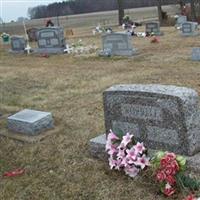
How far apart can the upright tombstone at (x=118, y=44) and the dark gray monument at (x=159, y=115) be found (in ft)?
38.8

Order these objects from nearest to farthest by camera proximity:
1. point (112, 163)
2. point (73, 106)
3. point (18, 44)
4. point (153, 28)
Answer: point (112, 163) → point (73, 106) → point (18, 44) → point (153, 28)

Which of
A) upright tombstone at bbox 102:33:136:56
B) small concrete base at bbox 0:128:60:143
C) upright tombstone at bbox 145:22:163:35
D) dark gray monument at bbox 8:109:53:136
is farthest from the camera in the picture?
upright tombstone at bbox 145:22:163:35

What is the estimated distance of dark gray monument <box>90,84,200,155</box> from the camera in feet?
18.9

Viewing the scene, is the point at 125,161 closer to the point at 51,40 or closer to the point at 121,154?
the point at 121,154

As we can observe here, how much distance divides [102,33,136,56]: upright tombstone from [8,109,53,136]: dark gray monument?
33.1 ft

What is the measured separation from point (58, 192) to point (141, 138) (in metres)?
1.32

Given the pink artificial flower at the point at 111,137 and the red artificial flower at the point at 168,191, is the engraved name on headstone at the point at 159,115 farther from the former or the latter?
the red artificial flower at the point at 168,191

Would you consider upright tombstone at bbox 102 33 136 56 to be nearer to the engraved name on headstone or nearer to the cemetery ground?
the cemetery ground

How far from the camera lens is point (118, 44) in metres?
18.3

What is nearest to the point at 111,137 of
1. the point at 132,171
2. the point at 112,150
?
the point at 112,150

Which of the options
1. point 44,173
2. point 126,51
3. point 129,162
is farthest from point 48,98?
point 126,51

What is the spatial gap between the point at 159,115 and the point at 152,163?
2.14 feet

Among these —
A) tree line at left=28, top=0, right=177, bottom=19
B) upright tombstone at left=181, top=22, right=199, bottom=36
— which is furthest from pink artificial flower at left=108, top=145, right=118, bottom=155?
tree line at left=28, top=0, right=177, bottom=19

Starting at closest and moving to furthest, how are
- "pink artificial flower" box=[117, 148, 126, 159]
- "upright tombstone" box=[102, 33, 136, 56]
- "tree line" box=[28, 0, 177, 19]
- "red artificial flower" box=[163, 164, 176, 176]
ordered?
"red artificial flower" box=[163, 164, 176, 176]
"pink artificial flower" box=[117, 148, 126, 159]
"upright tombstone" box=[102, 33, 136, 56]
"tree line" box=[28, 0, 177, 19]
